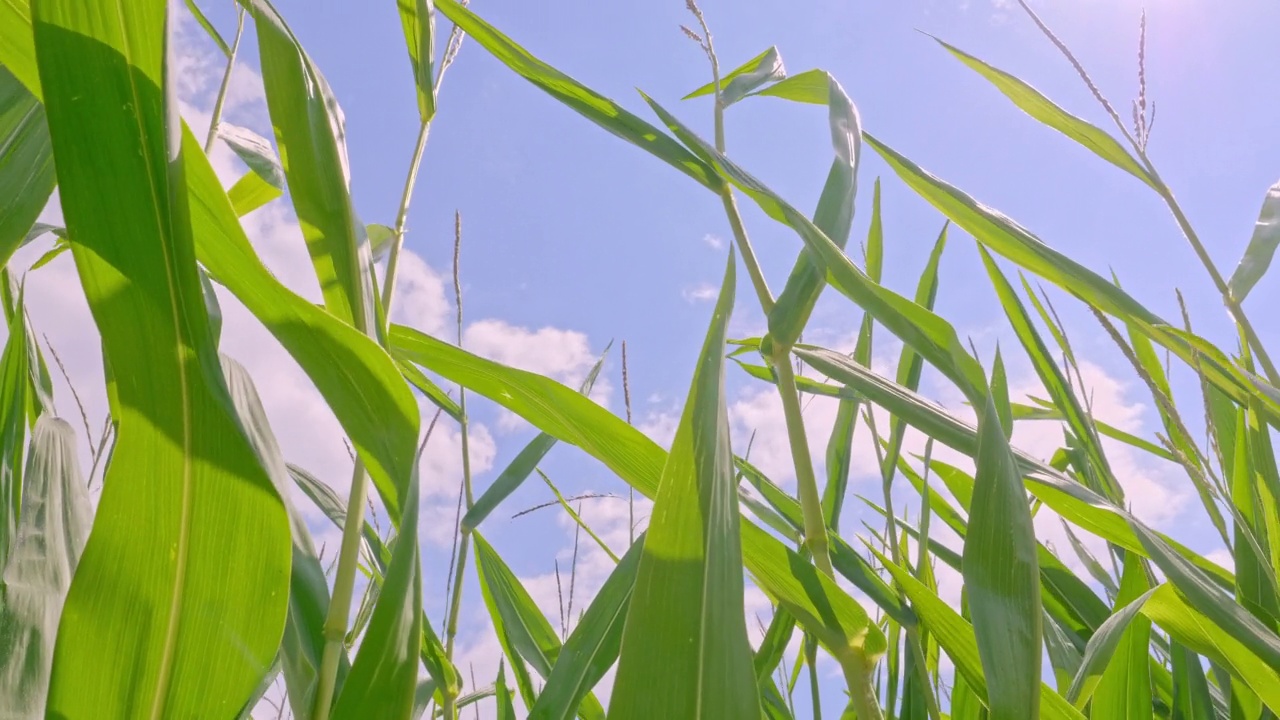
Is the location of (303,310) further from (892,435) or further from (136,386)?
(892,435)

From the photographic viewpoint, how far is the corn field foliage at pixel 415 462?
29cm

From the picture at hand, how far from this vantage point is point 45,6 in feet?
0.89

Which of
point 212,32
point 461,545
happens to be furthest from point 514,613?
point 212,32

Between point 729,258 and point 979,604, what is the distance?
0.21m

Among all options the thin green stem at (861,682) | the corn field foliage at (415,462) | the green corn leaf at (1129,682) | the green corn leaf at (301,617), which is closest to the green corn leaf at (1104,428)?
the corn field foliage at (415,462)

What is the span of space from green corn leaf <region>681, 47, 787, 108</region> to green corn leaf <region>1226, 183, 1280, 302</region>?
0.43 m

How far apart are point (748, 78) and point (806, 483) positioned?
0.43m

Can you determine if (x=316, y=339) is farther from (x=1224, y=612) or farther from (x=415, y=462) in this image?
(x=1224, y=612)

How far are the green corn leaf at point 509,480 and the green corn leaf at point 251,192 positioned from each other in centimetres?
34

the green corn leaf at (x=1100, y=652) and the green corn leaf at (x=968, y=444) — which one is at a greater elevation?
the green corn leaf at (x=968, y=444)

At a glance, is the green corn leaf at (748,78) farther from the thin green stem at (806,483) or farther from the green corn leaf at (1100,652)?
the green corn leaf at (1100,652)

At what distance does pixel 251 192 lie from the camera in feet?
2.52

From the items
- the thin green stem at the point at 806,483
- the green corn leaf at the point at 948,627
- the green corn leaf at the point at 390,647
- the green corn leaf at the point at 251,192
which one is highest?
the green corn leaf at the point at 251,192

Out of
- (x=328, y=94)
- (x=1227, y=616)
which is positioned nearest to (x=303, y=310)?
(x=328, y=94)
